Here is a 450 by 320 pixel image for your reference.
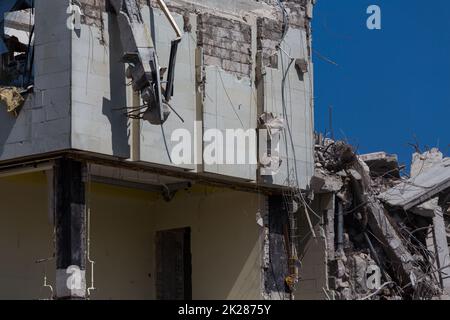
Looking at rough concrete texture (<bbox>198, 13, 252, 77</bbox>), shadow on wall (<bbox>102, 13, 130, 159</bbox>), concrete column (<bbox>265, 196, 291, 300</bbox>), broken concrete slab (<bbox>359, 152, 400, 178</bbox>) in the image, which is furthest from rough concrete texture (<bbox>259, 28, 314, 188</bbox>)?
shadow on wall (<bbox>102, 13, 130, 159</bbox>)

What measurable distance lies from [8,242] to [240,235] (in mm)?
4350

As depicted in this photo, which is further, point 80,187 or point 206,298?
point 206,298

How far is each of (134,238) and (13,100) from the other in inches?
222

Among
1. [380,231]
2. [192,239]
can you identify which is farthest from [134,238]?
[380,231]

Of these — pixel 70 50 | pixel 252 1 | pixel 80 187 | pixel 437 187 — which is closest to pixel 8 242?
pixel 80 187

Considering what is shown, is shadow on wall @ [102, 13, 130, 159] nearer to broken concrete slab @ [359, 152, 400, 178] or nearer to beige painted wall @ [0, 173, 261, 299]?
beige painted wall @ [0, 173, 261, 299]

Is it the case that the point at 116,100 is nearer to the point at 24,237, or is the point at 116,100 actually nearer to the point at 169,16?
the point at 169,16

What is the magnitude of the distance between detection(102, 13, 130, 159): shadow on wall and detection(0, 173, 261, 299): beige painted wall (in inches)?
111

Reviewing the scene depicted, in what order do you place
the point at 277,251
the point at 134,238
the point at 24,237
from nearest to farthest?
the point at 24,237
the point at 277,251
the point at 134,238

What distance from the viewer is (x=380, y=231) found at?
99.1 feet
